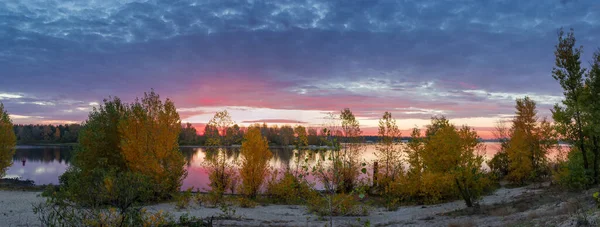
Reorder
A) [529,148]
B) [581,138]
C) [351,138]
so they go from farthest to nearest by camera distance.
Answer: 1. [351,138]
2. [529,148]
3. [581,138]

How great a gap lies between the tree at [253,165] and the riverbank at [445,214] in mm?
3957

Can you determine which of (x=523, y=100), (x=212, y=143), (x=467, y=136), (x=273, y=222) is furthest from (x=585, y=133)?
(x=212, y=143)

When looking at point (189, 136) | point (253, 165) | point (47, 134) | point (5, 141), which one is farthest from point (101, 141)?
point (47, 134)

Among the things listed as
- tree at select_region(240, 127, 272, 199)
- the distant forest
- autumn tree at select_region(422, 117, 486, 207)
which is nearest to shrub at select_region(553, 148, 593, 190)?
autumn tree at select_region(422, 117, 486, 207)

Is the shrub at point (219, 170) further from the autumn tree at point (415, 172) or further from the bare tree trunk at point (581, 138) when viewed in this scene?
the bare tree trunk at point (581, 138)

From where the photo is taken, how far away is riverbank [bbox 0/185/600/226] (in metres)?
12.4

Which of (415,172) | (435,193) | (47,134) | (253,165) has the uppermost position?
(47,134)

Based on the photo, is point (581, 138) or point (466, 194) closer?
point (466, 194)

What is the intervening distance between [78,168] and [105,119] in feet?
15.7

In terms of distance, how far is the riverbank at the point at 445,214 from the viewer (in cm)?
1242

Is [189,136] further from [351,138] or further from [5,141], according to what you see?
[351,138]

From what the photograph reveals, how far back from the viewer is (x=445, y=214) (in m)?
20.1

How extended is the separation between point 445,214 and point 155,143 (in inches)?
869

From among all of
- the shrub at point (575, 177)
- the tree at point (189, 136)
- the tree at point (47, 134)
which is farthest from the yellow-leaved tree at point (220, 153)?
the tree at point (47, 134)
